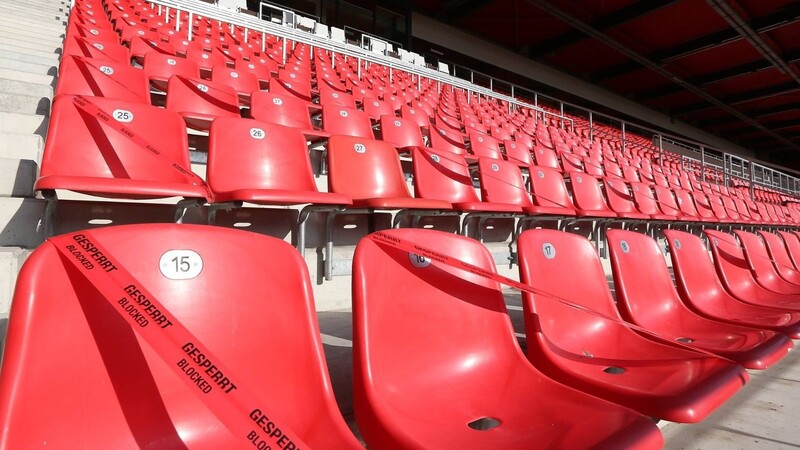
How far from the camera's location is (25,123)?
1.71 metres

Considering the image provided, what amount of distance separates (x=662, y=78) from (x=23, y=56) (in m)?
16.0

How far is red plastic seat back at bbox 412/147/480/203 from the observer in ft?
7.30

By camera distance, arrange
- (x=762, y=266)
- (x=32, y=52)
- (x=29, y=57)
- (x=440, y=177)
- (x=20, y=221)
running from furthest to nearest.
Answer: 1. (x=32, y=52)
2. (x=29, y=57)
3. (x=440, y=177)
4. (x=762, y=266)
5. (x=20, y=221)

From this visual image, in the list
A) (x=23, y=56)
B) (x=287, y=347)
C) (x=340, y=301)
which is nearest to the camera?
(x=287, y=347)

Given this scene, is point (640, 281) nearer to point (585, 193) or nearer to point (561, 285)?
point (561, 285)

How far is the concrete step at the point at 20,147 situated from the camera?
1.44 meters

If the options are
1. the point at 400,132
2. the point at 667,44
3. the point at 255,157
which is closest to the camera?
the point at 255,157

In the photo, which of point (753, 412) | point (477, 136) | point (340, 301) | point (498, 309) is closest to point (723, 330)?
point (753, 412)

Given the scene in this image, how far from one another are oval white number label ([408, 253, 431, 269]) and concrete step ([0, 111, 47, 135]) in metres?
1.64

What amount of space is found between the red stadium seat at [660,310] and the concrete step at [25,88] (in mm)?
2442

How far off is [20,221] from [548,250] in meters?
1.49

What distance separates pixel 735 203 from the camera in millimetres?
4926

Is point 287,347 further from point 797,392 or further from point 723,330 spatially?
point 797,392

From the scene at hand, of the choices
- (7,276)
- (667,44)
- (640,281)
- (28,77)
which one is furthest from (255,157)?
(667,44)
